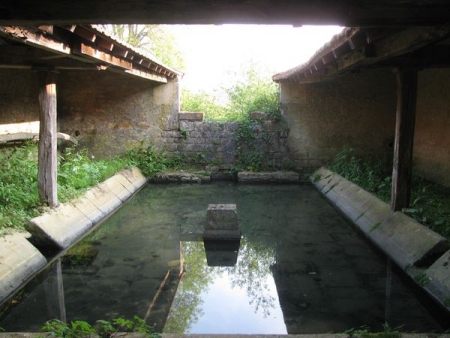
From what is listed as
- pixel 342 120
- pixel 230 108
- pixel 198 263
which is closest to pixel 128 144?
pixel 230 108

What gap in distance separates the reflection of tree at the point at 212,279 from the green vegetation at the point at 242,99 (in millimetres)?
6970

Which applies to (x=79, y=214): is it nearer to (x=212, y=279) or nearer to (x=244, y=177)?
(x=212, y=279)

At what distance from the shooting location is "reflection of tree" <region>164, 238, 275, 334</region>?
4.25 metres

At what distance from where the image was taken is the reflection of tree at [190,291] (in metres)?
4.08

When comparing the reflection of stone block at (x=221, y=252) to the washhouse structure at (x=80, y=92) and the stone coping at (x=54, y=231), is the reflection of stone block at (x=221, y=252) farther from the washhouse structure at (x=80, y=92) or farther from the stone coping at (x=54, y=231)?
the washhouse structure at (x=80, y=92)

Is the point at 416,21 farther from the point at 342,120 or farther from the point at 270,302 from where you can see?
the point at 342,120

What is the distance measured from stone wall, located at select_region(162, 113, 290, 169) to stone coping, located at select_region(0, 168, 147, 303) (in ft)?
10.3

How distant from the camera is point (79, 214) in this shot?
23.3ft

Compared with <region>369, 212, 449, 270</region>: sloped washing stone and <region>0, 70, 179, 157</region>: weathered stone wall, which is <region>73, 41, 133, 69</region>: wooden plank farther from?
<region>369, 212, 449, 270</region>: sloped washing stone

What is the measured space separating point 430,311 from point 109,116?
1040cm

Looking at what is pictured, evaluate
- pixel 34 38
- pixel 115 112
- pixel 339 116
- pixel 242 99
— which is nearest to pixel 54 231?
pixel 34 38

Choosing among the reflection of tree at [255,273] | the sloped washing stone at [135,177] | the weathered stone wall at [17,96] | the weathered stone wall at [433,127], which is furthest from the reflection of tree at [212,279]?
the weathered stone wall at [17,96]

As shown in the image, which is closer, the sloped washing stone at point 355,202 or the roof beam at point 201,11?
the roof beam at point 201,11

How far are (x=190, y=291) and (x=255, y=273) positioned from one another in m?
1.02
